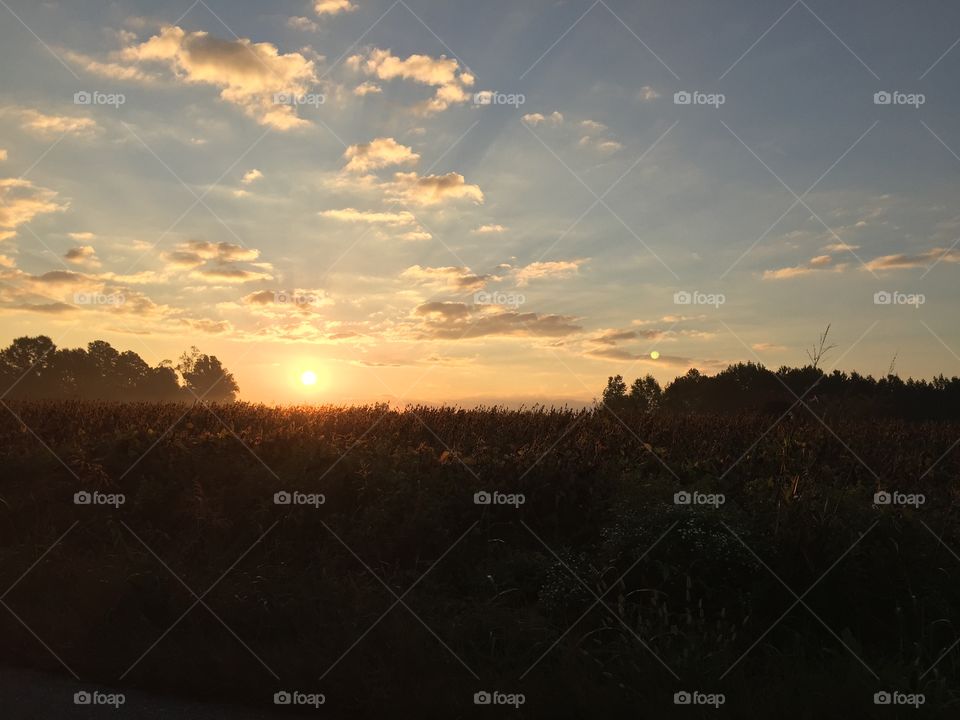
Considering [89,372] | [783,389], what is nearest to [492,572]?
[783,389]

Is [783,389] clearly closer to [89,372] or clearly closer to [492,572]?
[492,572]

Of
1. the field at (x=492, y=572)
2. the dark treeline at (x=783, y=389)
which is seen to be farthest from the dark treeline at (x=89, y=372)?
the field at (x=492, y=572)

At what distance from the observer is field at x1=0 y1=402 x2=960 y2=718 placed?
6.78m

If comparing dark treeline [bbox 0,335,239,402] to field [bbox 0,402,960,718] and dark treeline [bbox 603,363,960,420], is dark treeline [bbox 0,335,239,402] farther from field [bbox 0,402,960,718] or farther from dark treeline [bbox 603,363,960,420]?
field [bbox 0,402,960,718]

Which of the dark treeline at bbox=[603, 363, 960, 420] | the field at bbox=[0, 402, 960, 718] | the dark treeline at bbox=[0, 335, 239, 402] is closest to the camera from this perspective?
the field at bbox=[0, 402, 960, 718]

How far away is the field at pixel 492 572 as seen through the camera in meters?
6.78

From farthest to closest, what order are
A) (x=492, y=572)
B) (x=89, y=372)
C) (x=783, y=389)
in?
(x=89, y=372), (x=783, y=389), (x=492, y=572)

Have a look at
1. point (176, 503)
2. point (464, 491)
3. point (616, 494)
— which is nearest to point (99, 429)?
point (176, 503)

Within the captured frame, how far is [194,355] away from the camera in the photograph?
254 ft

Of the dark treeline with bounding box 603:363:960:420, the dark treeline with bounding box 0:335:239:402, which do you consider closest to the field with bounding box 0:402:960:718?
the dark treeline with bounding box 603:363:960:420

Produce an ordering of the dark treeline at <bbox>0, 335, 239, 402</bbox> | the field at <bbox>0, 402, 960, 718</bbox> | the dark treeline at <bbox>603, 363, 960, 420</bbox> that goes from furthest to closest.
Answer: the dark treeline at <bbox>0, 335, 239, 402</bbox>, the dark treeline at <bbox>603, 363, 960, 420</bbox>, the field at <bbox>0, 402, 960, 718</bbox>

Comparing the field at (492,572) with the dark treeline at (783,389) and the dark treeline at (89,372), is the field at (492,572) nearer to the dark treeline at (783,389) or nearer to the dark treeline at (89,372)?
the dark treeline at (783,389)

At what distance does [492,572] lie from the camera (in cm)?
941

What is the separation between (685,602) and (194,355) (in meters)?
75.8
